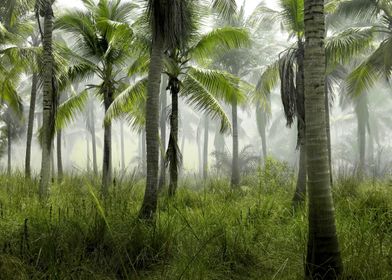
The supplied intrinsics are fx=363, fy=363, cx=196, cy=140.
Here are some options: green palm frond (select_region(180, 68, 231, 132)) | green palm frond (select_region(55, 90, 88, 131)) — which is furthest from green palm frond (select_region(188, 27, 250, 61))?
green palm frond (select_region(55, 90, 88, 131))

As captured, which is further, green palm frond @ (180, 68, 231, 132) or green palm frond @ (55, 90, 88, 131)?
green palm frond @ (55, 90, 88, 131)

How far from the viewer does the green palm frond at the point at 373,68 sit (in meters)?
12.0

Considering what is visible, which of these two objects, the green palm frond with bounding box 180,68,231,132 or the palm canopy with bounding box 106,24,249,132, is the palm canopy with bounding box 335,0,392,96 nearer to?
the palm canopy with bounding box 106,24,249,132

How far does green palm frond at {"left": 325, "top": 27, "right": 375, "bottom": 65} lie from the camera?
466 inches

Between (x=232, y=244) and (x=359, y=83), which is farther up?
(x=359, y=83)

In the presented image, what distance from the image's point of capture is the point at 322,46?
Answer: 4.04 meters

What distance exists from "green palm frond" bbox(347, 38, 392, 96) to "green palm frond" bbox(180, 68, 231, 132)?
18.4ft

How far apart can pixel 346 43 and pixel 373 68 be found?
197 cm

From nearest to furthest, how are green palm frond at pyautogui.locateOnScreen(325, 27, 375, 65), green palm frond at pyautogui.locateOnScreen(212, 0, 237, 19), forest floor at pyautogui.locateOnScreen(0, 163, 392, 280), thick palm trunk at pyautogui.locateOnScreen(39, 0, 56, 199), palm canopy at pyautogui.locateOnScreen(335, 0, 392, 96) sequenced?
forest floor at pyautogui.locateOnScreen(0, 163, 392, 280) < green palm frond at pyautogui.locateOnScreen(212, 0, 237, 19) < thick palm trunk at pyautogui.locateOnScreen(39, 0, 56, 199) < green palm frond at pyautogui.locateOnScreen(325, 27, 375, 65) < palm canopy at pyautogui.locateOnScreen(335, 0, 392, 96)

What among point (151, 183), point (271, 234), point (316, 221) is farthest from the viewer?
point (151, 183)

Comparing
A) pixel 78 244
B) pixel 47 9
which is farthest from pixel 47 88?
pixel 78 244

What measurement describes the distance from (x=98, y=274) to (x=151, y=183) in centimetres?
301

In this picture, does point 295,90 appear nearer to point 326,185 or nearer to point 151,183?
point 151,183

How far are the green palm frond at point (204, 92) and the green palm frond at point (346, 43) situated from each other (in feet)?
13.3
